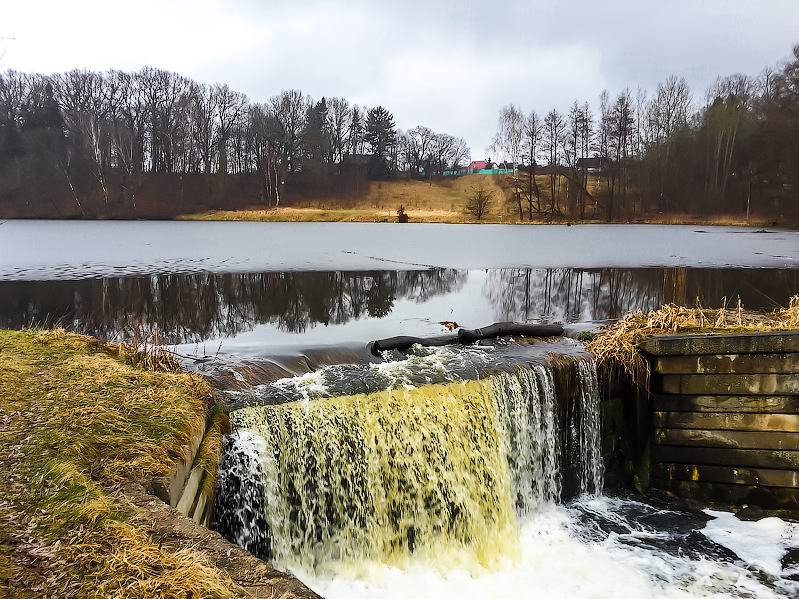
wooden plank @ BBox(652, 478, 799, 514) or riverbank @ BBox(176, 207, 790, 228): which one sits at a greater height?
riverbank @ BBox(176, 207, 790, 228)

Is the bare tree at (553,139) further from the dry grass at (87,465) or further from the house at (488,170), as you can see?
the dry grass at (87,465)

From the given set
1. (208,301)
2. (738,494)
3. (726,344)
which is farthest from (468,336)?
(208,301)

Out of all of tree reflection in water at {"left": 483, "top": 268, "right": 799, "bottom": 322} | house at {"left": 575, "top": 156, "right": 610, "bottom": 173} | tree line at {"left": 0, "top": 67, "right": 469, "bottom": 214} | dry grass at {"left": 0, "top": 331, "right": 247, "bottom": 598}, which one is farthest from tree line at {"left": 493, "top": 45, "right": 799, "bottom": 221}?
dry grass at {"left": 0, "top": 331, "right": 247, "bottom": 598}

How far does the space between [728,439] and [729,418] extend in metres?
0.29

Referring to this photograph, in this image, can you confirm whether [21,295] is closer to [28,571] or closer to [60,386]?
[60,386]

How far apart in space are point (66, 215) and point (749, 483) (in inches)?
2973

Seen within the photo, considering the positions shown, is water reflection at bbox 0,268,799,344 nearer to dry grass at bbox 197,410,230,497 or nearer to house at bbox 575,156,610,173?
dry grass at bbox 197,410,230,497

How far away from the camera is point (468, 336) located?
10.9 meters

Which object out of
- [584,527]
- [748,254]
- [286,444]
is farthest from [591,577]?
[748,254]

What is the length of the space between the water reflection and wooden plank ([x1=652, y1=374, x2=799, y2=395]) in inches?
184

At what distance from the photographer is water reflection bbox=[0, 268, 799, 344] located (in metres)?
13.0

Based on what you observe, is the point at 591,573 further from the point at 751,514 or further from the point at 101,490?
the point at 101,490

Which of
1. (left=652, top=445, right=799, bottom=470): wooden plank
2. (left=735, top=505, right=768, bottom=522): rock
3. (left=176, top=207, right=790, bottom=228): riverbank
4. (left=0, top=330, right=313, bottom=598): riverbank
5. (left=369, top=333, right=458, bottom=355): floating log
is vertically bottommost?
(left=735, top=505, right=768, bottom=522): rock

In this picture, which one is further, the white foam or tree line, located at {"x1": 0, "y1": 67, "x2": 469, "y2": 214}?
tree line, located at {"x1": 0, "y1": 67, "x2": 469, "y2": 214}
